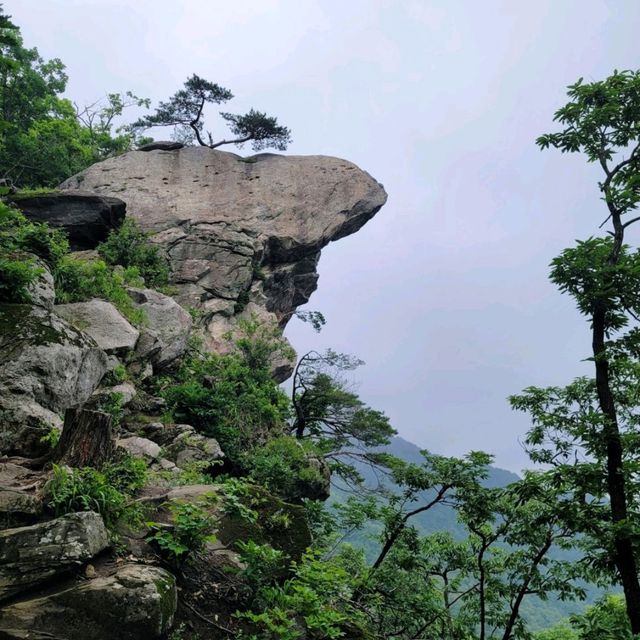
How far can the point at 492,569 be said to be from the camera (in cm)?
1241

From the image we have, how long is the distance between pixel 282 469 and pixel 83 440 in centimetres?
736

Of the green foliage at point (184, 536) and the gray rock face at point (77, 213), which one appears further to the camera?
the gray rock face at point (77, 213)

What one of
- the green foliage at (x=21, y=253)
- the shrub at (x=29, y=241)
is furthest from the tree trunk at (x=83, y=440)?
the shrub at (x=29, y=241)

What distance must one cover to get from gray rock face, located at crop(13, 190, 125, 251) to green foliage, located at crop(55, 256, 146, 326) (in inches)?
178

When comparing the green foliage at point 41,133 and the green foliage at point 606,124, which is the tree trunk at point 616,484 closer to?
the green foliage at point 606,124

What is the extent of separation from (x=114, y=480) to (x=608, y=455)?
6.69 meters

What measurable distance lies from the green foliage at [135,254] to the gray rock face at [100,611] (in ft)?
52.9

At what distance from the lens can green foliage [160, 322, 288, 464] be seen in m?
13.6

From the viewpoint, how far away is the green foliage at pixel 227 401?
44.6 feet

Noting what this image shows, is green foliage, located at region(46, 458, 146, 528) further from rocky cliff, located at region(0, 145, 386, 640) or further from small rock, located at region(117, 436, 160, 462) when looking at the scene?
small rock, located at region(117, 436, 160, 462)

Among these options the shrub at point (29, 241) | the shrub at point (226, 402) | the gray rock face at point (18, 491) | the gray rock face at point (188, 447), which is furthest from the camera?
the shrub at point (226, 402)

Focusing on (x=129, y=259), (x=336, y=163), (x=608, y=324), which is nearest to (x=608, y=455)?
(x=608, y=324)

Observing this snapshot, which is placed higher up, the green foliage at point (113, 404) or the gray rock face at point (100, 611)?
the green foliage at point (113, 404)

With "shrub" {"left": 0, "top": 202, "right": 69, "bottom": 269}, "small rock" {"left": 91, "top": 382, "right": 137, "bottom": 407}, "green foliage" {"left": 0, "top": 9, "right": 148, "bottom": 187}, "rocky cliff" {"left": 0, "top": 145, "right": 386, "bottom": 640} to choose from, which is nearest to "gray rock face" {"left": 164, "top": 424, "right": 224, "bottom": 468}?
"rocky cliff" {"left": 0, "top": 145, "right": 386, "bottom": 640}
